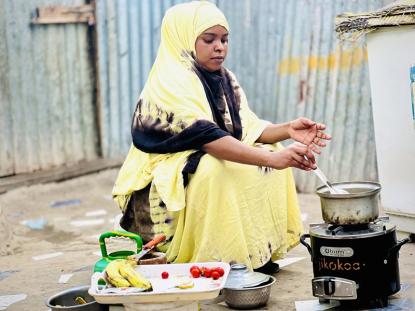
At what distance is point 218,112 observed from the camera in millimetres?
5395

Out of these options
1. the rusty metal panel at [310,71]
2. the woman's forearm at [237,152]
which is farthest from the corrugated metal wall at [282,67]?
the woman's forearm at [237,152]

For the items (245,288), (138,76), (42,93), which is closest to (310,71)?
(138,76)

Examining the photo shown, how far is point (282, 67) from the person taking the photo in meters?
8.40

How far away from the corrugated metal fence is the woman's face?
9.07 ft

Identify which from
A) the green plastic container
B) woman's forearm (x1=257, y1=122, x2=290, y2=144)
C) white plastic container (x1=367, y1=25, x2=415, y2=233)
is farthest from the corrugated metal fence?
the green plastic container

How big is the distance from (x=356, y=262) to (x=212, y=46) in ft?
5.50

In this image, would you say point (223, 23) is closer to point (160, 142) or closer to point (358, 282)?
point (160, 142)

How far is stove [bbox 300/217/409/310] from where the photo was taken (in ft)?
14.3

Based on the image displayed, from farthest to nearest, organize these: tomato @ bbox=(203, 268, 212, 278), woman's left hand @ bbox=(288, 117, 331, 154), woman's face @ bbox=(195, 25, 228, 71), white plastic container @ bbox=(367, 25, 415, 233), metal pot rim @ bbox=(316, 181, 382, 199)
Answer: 1. white plastic container @ bbox=(367, 25, 415, 233)
2. woman's face @ bbox=(195, 25, 228, 71)
3. woman's left hand @ bbox=(288, 117, 331, 154)
4. tomato @ bbox=(203, 268, 212, 278)
5. metal pot rim @ bbox=(316, 181, 382, 199)

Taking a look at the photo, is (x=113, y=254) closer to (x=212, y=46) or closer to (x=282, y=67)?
(x=212, y=46)

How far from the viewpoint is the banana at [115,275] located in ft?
14.0

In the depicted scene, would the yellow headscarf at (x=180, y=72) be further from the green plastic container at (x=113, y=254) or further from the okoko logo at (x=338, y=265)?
the okoko logo at (x=338, y=265)

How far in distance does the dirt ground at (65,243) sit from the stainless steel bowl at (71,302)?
41 centimetres

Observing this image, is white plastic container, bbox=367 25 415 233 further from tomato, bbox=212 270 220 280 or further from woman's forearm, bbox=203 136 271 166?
tomato, bbox=212 270 220 280
